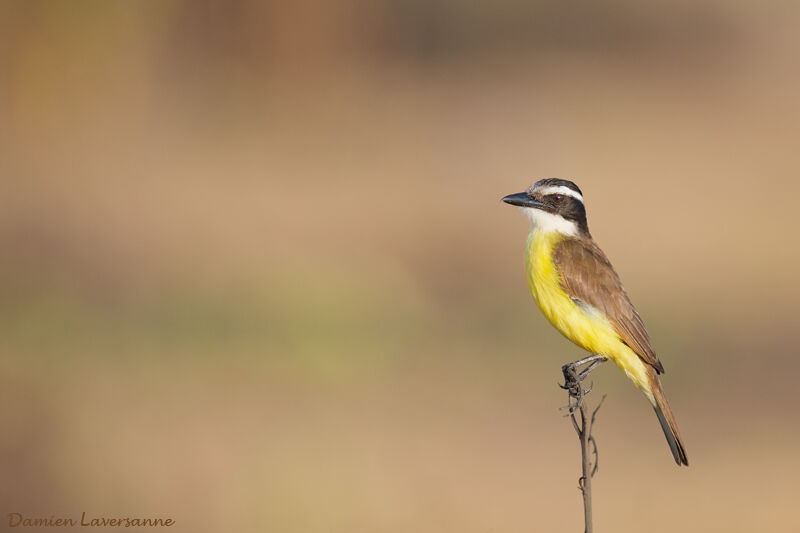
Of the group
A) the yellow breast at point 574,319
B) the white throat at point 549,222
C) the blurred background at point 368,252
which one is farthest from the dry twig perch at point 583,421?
the blurred background at point 368,252

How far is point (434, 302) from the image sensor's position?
35.5 ft

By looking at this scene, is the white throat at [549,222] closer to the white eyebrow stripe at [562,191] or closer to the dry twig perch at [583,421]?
the white eyebrow stripe at [562,191]

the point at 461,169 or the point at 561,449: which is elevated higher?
the point at 461,169

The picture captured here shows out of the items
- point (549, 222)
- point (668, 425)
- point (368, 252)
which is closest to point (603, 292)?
point (549, 222)

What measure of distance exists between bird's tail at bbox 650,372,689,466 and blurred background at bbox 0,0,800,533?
3.04 metres

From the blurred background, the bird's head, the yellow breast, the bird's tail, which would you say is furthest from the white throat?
the blurred background

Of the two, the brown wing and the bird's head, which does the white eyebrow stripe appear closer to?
the bird's head

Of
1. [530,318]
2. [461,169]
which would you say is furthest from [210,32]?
[530,318]

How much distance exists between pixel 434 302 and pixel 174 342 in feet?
9.34

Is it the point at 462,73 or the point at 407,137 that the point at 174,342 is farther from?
the point at 462,73

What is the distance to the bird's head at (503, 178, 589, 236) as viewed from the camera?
13.1ft

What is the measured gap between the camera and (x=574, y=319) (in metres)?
3.78

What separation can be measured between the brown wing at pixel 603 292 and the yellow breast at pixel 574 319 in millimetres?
25

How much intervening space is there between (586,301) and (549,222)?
0.46 meters
